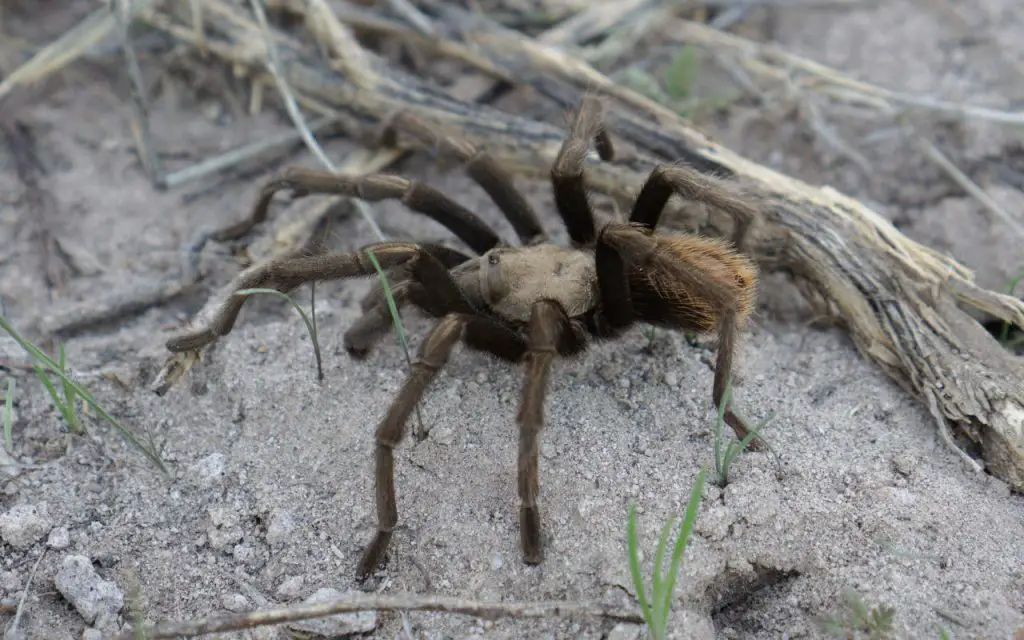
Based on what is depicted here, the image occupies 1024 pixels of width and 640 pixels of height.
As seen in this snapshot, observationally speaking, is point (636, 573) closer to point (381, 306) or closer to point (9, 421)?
point (381, 306)

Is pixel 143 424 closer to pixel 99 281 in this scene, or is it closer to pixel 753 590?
pixel 99 281

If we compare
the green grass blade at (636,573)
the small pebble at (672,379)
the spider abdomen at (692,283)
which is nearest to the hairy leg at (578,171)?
the spider abdomen at (692,283)

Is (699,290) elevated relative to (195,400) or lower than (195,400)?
elevated

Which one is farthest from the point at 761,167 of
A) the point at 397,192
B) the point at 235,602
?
the point at 235,602

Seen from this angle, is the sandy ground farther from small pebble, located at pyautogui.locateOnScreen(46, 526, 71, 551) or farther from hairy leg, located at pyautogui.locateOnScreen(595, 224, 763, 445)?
hairy leg, located at pyautogui.locateOnScreen(595, 224, 763, 445)

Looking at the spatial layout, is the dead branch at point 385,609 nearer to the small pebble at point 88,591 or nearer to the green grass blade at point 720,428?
the small pebble at point 88,591

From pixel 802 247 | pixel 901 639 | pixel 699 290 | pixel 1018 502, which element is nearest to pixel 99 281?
pixel 699 290

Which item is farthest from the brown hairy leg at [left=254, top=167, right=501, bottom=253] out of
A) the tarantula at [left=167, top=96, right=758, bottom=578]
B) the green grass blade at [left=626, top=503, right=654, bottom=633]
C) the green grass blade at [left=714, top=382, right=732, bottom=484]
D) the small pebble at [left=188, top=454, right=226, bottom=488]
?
the green grass blade at [left=626, top=503, right=654, bottom=633]
